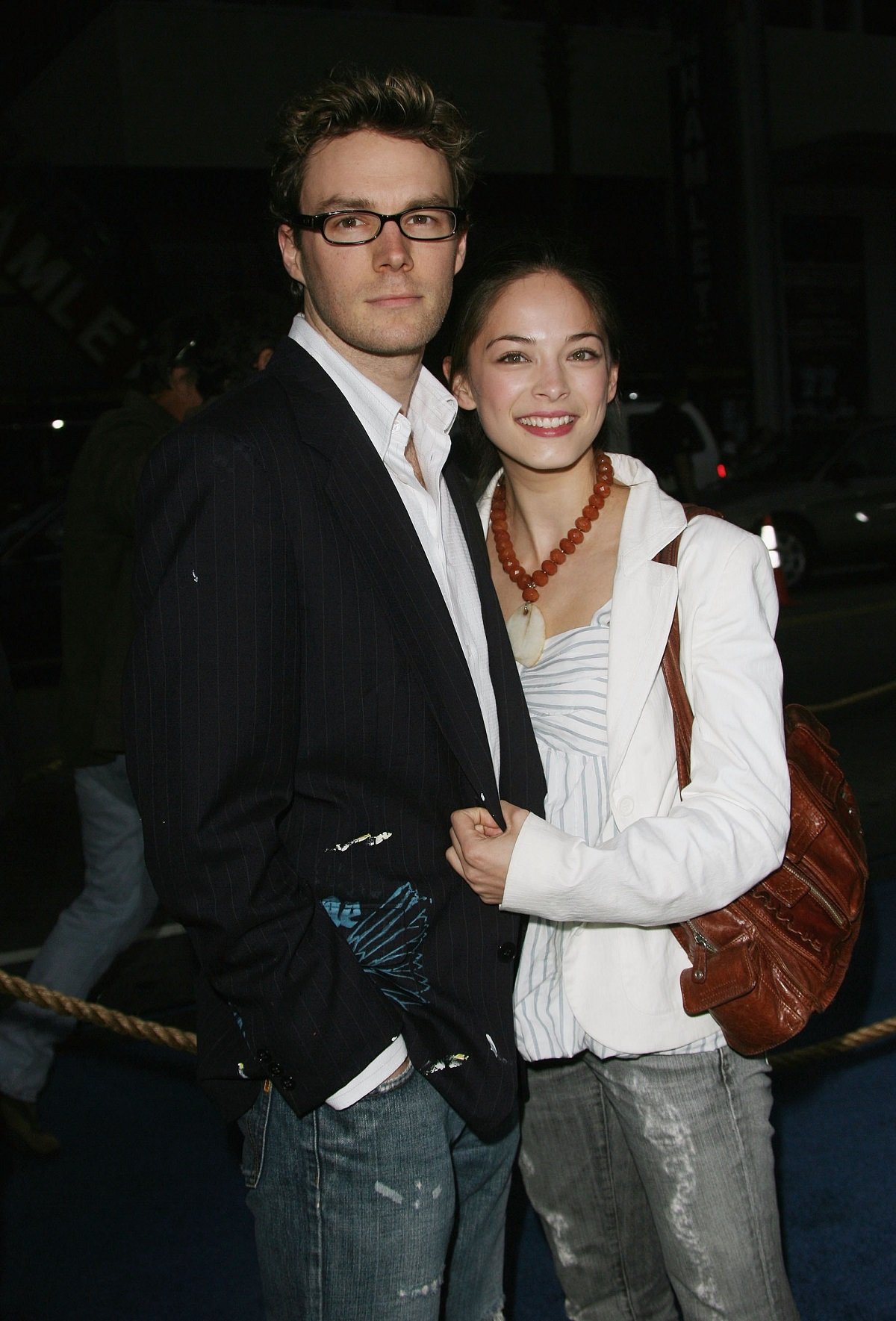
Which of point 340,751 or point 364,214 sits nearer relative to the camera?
point 340,751

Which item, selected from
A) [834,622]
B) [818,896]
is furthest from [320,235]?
[834,622]

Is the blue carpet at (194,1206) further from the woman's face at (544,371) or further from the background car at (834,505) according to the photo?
the background car at (834,505)

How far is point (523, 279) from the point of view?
83.0 inches

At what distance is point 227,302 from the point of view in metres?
3.74

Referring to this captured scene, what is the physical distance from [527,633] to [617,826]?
0.37 meters

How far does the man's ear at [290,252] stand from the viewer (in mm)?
1899

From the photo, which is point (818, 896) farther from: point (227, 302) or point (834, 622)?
point (834, 622)

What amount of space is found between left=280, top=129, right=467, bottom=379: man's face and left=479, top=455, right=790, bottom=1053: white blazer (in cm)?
47

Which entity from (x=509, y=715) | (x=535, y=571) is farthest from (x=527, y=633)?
(x=509, y=715)

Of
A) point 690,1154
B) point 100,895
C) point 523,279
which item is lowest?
point 100,895

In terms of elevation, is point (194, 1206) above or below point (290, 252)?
below

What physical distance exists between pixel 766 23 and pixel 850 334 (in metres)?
Answer: 5.12

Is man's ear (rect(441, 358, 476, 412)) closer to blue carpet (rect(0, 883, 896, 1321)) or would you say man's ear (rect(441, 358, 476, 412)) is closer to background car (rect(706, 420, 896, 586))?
blue carpet (rect(0, 883, 896, 1321))

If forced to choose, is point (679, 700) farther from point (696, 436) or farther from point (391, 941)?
point (696, 436)
